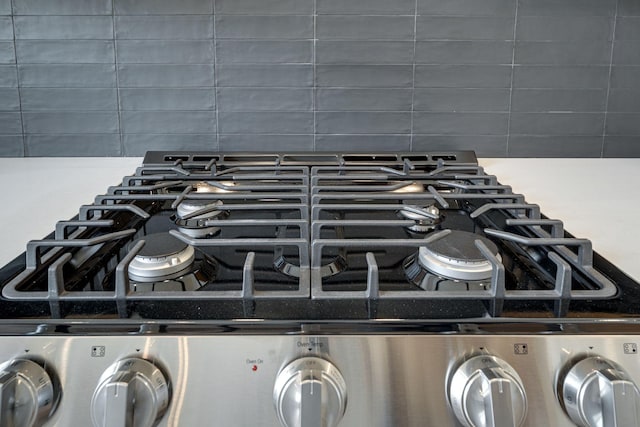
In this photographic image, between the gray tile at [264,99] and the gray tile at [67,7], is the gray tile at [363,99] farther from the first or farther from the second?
the gray tile at [67,7]

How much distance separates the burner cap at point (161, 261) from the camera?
2.05 feet

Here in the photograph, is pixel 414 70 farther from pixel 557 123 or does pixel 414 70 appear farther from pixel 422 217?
pixel 422 217

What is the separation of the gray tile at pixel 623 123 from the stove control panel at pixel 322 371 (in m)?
1.02

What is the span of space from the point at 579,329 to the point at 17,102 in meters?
1.33

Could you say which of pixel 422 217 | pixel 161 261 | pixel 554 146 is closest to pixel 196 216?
pixel 161 261

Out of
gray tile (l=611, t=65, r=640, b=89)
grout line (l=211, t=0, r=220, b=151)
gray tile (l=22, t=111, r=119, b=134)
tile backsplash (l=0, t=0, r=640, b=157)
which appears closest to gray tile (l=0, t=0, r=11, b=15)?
tile backsplash (l=0, t=0, r=640, b=157)

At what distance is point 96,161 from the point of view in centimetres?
136

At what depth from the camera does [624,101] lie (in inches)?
54.1

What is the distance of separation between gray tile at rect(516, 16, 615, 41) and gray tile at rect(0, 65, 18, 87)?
1.18m

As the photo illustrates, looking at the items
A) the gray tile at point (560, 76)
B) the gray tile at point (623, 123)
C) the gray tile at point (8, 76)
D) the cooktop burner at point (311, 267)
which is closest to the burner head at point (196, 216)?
the cooktop burner at point (311, 267)

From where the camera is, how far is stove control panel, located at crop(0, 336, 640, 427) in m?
0.50

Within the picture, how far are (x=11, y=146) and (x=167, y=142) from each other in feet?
1.24

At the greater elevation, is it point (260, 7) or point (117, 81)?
point (260, 7)

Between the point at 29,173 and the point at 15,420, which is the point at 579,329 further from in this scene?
the point at 29,173
